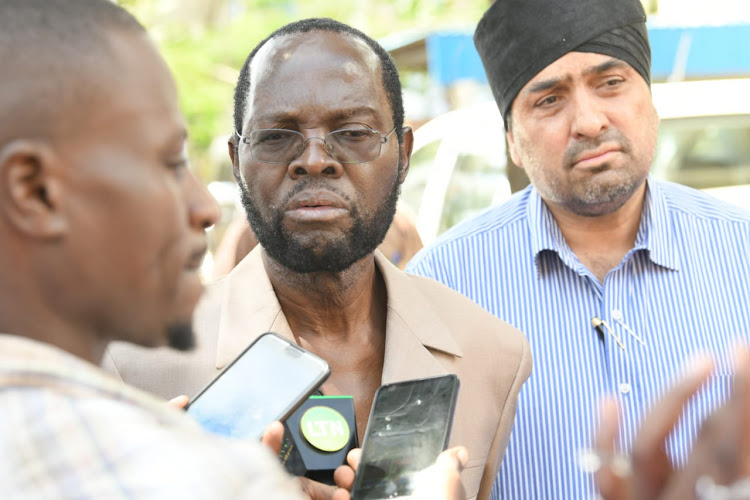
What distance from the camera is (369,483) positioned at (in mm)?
1879

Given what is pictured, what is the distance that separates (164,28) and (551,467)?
69.2 ft

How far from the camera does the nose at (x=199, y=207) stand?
150cm

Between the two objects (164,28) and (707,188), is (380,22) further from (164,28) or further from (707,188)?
(707,188)

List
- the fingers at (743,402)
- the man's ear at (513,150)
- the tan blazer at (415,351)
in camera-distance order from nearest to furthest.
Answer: the fingers at (743,402)
the tan blazer at (415,351)
the man's ear at (513,150)

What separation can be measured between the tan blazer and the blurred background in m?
0.83

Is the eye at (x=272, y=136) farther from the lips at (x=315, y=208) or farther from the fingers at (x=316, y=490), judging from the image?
the fingers at (x=316, y=490)

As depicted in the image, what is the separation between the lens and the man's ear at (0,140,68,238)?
1268 mm

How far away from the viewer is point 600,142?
3.65 meters

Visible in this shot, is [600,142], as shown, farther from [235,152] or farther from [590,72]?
[235,152]

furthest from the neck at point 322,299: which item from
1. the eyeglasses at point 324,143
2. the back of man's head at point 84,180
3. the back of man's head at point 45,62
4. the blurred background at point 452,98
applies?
the back of man's head at point 45,62

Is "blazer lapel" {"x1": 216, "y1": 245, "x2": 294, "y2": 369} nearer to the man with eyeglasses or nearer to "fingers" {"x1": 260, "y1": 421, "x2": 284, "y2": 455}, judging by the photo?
the man with eyeglasses

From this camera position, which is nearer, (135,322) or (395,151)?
(135,322)

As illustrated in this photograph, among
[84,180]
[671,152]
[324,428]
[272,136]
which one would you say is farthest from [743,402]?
[671,152]

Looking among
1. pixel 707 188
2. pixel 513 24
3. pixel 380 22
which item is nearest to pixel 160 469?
pixel 513 24
